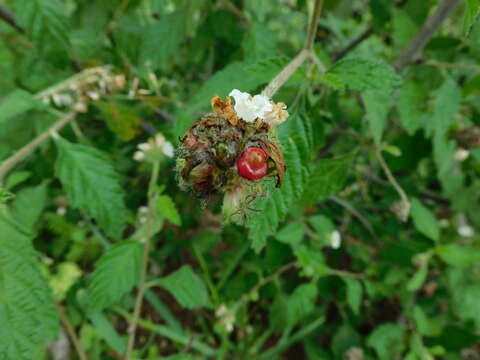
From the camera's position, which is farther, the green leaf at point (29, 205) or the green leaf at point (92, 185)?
the green leaf at point (29, 205)

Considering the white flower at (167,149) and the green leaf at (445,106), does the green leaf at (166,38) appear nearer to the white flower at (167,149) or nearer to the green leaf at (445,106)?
the white flower at (167,149)

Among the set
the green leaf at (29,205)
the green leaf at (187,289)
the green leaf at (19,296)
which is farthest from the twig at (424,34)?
the green leaf at (29,205)

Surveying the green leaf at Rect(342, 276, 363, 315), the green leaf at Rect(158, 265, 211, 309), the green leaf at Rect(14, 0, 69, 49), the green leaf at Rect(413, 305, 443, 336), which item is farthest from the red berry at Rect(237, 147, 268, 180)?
the green leaf at Rect(413, 305, 443, 336)

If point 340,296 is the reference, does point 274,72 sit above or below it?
above

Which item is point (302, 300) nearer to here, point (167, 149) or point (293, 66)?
point (167, 149)

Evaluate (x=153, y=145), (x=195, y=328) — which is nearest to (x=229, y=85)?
(x=153, y=145)

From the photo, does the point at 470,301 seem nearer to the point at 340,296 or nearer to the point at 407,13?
the point at 340,296
